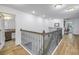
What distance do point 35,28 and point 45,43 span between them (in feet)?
0.91

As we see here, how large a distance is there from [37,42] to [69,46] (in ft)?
1.59

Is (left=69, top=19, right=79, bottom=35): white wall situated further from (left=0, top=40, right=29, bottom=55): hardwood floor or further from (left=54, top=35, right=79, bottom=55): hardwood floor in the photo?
(left=0, top=40, right=29, bottom=55): hardwood floor

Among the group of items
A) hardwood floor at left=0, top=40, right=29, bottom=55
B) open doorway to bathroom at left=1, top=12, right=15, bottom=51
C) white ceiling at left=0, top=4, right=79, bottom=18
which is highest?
white ceiling at left=0, top=4, right=79, bottom=18

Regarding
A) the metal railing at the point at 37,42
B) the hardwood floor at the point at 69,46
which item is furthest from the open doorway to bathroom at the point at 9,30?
the hardwood floor at the point at 69,46

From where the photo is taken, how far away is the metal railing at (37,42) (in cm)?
133

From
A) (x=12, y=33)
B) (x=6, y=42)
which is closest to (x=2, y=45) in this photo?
(x=6, y=42)

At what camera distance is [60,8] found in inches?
51.3

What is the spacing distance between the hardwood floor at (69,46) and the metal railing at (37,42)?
11 cm

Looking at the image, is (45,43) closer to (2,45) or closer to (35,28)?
(35,28)

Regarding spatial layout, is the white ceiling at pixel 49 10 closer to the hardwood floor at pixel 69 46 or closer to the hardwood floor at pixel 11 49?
the hardwood floor at pixel 69 46

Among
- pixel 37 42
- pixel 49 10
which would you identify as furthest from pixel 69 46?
pixel 49 10

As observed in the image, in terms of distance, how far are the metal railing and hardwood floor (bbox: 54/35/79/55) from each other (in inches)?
4.2

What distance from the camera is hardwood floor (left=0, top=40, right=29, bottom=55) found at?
50.0 inches

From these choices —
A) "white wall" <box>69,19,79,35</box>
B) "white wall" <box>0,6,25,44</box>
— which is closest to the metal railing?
"white wall" <box>0,6,25,44</box>
